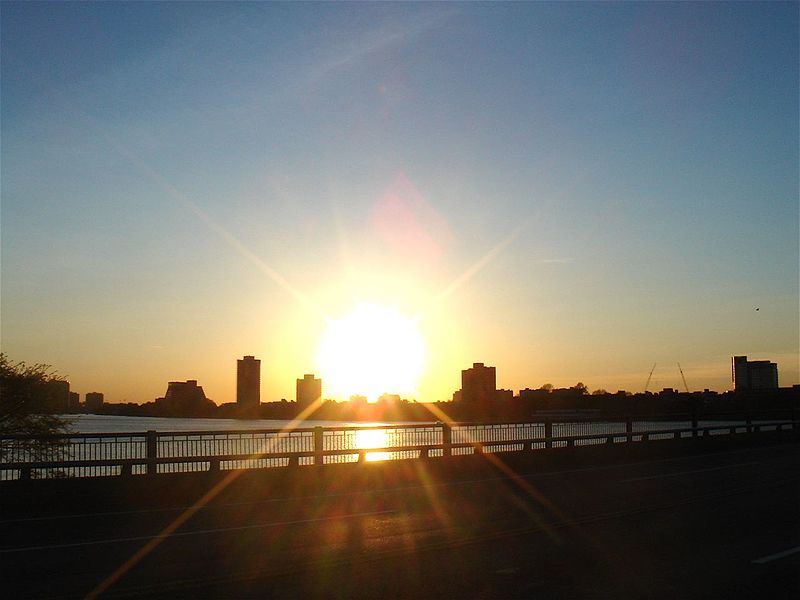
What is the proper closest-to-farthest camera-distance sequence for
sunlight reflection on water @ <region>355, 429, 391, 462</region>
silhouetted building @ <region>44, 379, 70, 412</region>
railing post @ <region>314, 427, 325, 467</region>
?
railing post @ <region>314, 427, 325, 467</region>, sunlight reflection on water @ <region>355, 429, 391, 462</region>, silhouetted building @ <region>44, 379, 70, 412</region>

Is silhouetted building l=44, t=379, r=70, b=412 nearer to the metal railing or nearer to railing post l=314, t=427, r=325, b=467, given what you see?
the metal railing

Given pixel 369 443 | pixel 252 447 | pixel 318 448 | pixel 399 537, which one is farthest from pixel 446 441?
pixel 399 537

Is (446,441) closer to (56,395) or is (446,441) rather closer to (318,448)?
(318,448)

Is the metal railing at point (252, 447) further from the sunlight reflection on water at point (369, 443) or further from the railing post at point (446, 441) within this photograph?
the sunlight reflection on water at point (369, 443)

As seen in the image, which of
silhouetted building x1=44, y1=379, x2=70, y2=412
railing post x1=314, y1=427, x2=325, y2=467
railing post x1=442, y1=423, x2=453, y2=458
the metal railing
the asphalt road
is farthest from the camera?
silhouetted building x1=44, y1=379, x2=70, y2=412

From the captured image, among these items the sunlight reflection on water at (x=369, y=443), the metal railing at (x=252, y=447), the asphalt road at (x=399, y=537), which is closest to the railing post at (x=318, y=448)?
the metal railing at (x=252, y=447)

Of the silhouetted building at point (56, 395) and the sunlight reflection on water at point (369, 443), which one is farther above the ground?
the silhouetted building at point (56, 395)

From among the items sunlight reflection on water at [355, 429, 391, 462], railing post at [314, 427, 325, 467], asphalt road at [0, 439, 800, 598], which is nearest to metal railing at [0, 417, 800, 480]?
railing post at [314, 427, 325, 467]

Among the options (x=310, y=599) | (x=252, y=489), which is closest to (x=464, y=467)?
(x=252, y=489)

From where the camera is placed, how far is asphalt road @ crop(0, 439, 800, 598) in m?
9.71

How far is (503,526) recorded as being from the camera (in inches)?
559

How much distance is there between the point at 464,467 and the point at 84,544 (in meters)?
16.5

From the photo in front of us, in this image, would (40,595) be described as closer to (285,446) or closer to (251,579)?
(251,579)

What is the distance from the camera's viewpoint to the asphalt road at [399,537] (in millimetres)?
9711
